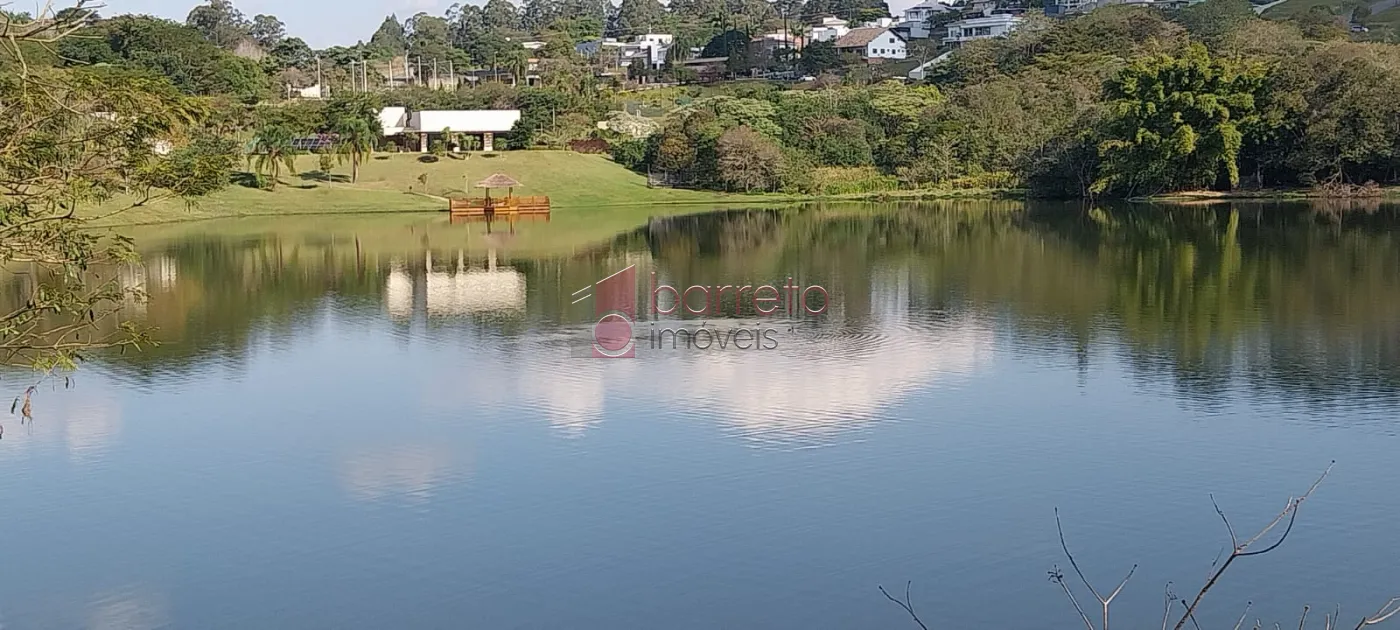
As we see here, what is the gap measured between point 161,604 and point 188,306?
17.3 m

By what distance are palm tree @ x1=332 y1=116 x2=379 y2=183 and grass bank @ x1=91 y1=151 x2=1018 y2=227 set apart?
963mm

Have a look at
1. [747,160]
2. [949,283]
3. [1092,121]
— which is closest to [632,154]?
[747,160]

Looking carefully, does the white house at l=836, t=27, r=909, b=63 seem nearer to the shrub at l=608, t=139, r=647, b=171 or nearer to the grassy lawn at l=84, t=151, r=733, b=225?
the shrub at l=608, t=139, r=647, b=171

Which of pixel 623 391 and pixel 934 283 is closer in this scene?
pixel 623 391

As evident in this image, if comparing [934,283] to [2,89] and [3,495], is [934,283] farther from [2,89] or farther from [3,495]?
[2,89]

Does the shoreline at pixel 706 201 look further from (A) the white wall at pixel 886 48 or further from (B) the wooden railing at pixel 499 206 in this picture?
(A) the white wall at pixel 886 48

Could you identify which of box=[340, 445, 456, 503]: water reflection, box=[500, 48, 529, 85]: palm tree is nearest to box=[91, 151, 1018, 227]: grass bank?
box=[500, 48, 529, 85]: palm tree

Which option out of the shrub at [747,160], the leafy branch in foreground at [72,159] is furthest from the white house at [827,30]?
the leafy branch in foreground at [72,159]

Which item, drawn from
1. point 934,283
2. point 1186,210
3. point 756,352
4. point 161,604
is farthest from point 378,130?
point 161,604

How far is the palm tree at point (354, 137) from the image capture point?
56500 mm

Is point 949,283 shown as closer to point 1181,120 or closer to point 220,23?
point 1181,120

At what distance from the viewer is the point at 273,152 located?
2226 inches

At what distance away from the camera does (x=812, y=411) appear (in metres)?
16.0

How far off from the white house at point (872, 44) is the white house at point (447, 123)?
55186 millimetres
